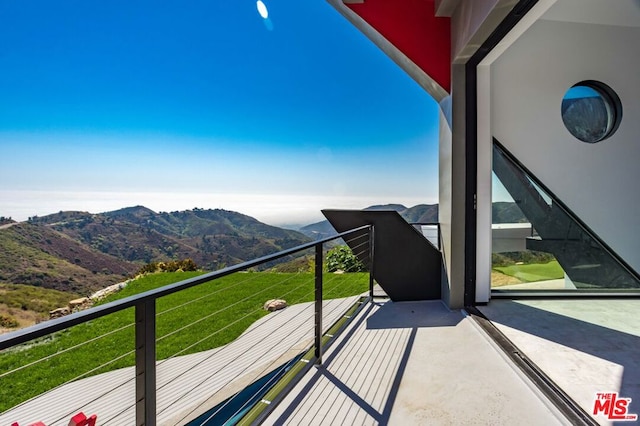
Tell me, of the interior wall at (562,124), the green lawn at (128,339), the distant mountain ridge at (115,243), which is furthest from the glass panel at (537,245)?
the distant mountain ridge at (115,243)

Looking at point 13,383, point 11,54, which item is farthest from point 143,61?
point 13,383

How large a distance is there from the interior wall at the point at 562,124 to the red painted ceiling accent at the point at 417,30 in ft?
2.06

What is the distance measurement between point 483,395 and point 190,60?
1372cm

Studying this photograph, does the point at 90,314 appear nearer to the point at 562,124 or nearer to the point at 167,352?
the point at 167,352

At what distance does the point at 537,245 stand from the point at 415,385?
2.52 metres

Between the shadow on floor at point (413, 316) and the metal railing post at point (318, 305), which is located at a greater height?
the metal railing post at point (318, 305)

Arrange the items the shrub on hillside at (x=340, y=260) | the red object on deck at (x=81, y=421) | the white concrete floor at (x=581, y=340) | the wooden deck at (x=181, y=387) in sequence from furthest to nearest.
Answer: the shrub on hillside at (x=340, y=260), the wooden deck at (x=181, y=387), the white concrete floor at (x=581, y=340), the red object on deck at (x=81, y=421)

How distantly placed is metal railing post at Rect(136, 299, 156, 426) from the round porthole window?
4.34 m

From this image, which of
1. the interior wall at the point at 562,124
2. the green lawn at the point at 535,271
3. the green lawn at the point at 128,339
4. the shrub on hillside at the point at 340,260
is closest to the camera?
the interior wall at the point at 562,124

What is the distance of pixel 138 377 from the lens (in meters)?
0.88

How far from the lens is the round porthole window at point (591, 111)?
3.34 meters

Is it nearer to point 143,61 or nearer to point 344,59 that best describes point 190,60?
point 143,61

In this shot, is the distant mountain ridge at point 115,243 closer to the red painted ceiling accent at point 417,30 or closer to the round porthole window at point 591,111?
the red painted ceiling accent at point 417,30

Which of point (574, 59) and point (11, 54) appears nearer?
point (574, 59)
